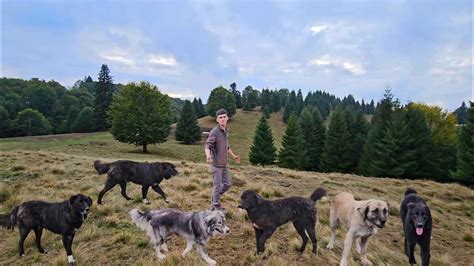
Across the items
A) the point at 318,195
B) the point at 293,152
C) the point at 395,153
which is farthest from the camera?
the point at 293,152

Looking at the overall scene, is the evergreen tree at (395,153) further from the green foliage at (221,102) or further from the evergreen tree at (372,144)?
the green foliage at (221,102)

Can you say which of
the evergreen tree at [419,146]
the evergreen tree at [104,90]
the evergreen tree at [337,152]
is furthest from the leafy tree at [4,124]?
the evergreen tree at [419,146]

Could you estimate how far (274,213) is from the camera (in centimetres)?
620

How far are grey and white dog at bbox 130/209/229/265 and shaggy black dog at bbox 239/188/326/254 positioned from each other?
639 millimetres

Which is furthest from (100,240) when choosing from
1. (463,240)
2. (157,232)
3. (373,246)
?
(463,240)

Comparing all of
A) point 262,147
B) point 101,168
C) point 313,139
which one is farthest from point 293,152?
point 101,168

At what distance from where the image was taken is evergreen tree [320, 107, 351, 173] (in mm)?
44656

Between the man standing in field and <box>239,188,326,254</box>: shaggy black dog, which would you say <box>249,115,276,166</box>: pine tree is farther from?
<box>239,188,326,254</box>: shaggy black dog

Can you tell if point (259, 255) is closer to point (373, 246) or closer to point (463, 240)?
point (373, 246)

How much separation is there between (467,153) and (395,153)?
718 cm

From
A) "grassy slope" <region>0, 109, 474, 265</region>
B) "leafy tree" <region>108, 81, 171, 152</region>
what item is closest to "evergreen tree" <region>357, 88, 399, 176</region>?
"grassy slope" <region>0, 109, 474, 265</region>

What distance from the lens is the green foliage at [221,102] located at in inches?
3814

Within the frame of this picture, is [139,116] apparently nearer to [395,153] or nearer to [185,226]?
[395,153]

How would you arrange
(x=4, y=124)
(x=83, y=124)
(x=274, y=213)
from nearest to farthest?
(x=274, y=213)
(x=4, y=124)
(x=83, y=124)
